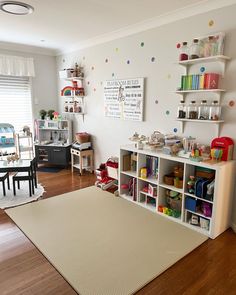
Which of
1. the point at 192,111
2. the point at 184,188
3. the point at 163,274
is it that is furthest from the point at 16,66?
the point at 163,274

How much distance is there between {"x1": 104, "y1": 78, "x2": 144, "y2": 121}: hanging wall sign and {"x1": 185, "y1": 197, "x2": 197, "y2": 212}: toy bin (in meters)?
1.42

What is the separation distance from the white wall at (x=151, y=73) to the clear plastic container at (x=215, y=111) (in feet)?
0.24

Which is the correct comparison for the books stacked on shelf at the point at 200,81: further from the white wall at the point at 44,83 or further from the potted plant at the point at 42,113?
the white wall at the point at 44,83

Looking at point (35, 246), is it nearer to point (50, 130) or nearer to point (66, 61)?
point (50, 130)

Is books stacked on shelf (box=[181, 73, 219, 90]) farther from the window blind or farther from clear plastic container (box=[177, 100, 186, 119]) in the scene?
the window blind

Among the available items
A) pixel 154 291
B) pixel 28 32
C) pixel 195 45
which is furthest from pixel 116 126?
pixel 154 291

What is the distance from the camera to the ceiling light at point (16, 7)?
8.29ft

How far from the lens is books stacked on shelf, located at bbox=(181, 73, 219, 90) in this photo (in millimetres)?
2482

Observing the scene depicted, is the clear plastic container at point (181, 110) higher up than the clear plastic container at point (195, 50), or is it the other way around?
the clear plastic container at point (195, 50)

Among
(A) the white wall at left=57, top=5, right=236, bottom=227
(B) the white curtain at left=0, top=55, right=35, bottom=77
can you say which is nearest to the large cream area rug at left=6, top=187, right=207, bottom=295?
(A) the white wall at left=57, top=5, right=236, bottom=227

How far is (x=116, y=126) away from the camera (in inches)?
157

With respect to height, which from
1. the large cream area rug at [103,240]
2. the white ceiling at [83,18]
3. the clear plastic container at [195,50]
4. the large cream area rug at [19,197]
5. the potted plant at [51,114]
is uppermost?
the white ceiling at [83,18]

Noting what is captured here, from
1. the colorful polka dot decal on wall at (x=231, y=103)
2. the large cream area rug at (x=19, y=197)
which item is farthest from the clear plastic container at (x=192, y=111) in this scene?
the large cream area rug at (x=19, y=197)

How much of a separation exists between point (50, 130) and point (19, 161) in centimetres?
170
